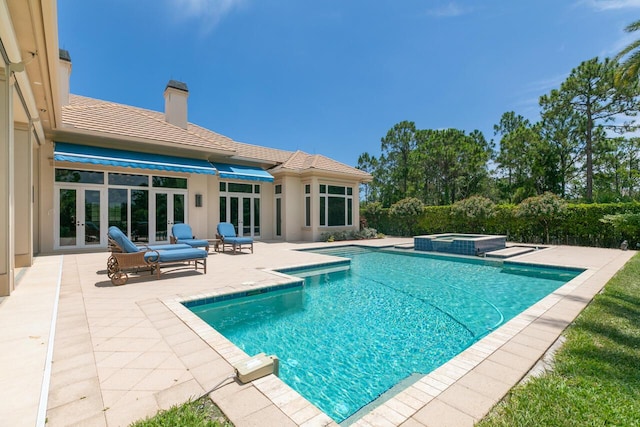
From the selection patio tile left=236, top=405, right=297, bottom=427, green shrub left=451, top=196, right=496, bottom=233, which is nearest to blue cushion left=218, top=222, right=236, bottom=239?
patio tile left=236, top=405, right=297, bottom=427

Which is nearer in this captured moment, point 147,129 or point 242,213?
point 147,129

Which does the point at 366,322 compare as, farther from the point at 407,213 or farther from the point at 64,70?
the point at 407,213

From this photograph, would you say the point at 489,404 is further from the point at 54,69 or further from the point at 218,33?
the point at 218,33

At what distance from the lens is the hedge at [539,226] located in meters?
19.7

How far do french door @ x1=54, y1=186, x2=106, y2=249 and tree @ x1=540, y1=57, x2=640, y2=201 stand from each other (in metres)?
40.4

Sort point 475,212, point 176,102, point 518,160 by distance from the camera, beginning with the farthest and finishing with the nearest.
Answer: point 518,160 → point 475,212 → point 176,102

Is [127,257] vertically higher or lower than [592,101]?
lower

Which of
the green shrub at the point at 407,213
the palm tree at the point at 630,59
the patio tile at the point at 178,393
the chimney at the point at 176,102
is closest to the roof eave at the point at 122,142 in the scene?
the chimney at the point at 176,102

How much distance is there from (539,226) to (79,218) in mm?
31049

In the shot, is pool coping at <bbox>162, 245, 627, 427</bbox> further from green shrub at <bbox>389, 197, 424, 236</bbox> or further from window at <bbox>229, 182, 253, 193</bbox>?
green shrub at <bbox>389, 197, 424, 236</bbox>

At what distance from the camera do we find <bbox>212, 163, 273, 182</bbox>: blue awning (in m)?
20.7

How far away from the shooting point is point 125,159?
1681 centimetres

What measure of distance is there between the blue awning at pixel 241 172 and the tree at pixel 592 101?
30813 millimetres

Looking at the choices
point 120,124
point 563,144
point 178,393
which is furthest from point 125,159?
point 563,144
